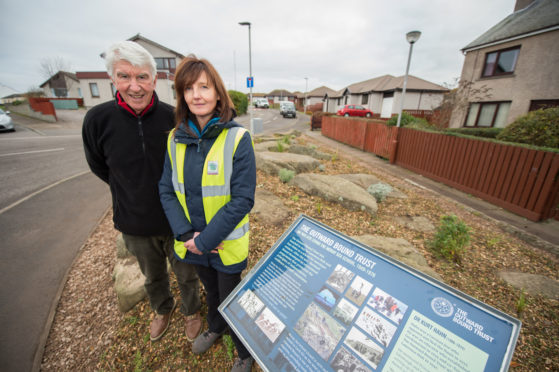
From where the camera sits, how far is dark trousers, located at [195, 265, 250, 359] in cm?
174

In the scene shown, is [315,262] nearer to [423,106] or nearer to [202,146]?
[202,146]

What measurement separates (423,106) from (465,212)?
2880 centimetres

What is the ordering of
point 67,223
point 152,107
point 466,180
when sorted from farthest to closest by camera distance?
1. point 466,180
2. point 67,223
3. point 152,107

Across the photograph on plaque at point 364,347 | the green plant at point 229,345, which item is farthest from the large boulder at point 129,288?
the photograph on plaque at point 364,347

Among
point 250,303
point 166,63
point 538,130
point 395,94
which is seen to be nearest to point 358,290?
point 250,303

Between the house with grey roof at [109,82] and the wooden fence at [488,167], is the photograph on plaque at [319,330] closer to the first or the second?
the wooden fence at [488,167]

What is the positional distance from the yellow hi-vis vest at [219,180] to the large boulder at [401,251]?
2004mm

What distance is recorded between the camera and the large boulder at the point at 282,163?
221 inches

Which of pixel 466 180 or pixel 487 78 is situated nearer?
pixel 466 180

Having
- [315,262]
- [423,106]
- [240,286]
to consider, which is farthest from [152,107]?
[423,106]

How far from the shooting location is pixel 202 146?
154 cm

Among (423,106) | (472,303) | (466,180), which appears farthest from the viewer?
(423,106)

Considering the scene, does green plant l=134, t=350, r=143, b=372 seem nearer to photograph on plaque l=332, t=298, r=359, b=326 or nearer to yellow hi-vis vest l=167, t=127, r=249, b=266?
yellow hi-vis vest l=167, t=127, r=249, b=266

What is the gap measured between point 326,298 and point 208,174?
3.42 ft
